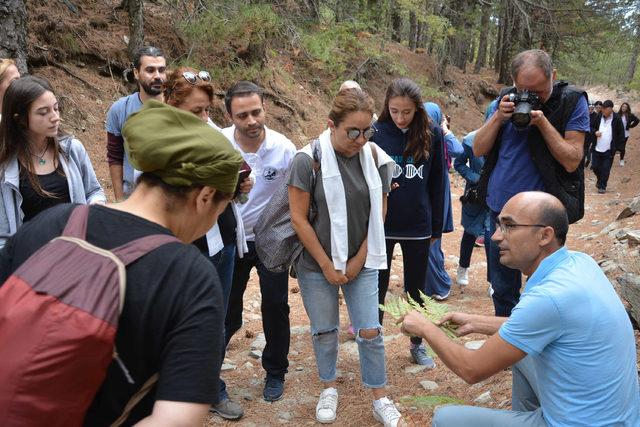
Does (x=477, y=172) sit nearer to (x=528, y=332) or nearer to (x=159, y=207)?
(x=528, y=332)

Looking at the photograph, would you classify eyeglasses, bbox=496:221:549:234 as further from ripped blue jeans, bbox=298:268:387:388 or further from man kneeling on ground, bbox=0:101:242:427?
man kneeling on ground, bbox=0:101:242:427

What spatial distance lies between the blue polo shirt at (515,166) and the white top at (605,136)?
984 cm

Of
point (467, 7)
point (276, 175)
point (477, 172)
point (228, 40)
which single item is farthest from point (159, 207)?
point (467, 7)

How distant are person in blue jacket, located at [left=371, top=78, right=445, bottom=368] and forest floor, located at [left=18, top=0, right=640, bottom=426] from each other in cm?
82

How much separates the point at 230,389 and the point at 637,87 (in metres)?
37.7

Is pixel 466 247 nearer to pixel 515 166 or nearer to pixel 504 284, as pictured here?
pixel 504 284

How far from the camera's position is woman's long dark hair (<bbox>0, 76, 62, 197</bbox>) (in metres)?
3.10

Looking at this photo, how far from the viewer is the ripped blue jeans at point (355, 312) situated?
3.37 metres

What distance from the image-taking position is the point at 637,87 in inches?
1332

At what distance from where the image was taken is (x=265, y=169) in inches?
141

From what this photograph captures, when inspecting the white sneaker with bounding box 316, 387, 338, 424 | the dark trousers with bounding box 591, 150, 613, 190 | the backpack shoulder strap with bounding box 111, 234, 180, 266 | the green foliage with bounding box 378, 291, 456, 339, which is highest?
the backpack shoulder strap with bounding box 111, 234, 180, 266

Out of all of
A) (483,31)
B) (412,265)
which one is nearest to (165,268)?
(412,265)

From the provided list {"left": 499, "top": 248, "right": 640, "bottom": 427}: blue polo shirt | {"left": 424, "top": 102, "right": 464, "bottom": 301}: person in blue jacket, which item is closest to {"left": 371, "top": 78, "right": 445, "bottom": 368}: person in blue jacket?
{"left": 424, "top": 102, "right": 464, "bottom": 301}: person in blue jacket

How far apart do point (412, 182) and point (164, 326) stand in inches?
118
